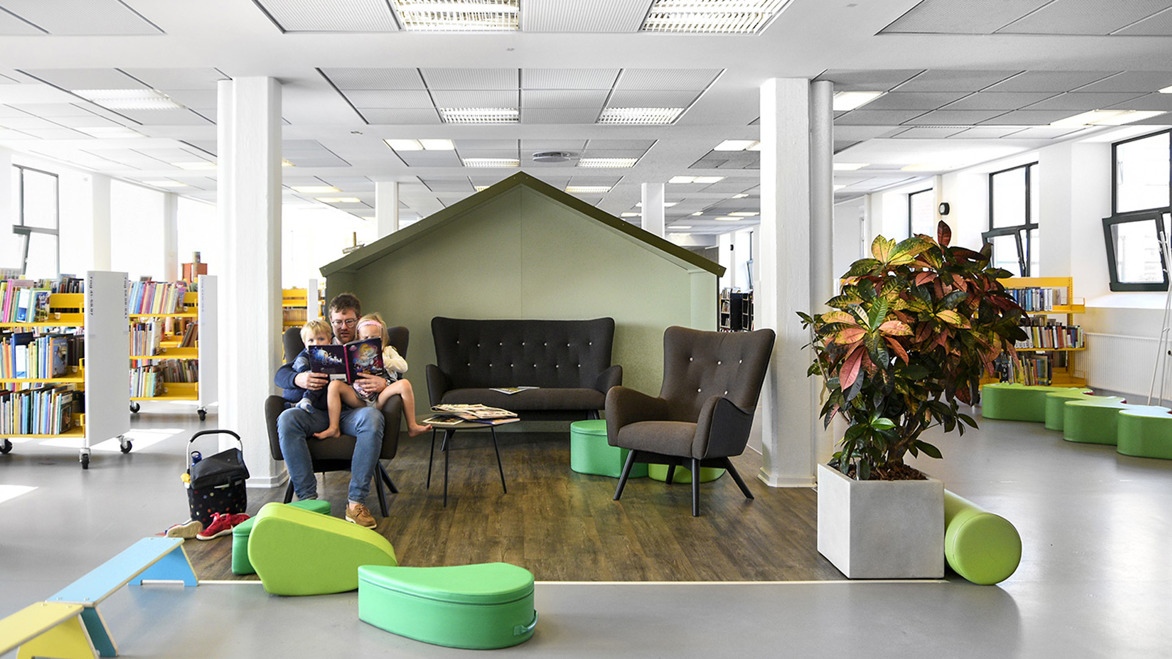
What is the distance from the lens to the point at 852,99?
732 cm

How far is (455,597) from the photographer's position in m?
3.04

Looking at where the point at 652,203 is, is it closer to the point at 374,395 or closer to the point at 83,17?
the point at 374,395

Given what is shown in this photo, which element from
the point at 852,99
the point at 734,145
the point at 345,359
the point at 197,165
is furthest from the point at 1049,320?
the point at 197,165

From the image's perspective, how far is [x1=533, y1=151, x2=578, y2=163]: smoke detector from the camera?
33.9ft

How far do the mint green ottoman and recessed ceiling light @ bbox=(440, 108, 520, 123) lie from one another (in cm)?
333

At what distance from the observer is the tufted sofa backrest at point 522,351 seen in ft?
24.5

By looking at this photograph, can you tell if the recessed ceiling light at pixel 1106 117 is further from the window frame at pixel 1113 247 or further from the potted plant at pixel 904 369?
the potted plant at pixel 904 369

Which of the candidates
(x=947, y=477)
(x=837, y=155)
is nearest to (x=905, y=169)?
(x=837, y=155)

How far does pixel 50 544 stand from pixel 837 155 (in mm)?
9462

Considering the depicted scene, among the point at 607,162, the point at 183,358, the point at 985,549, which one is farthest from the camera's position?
the point at 607,162

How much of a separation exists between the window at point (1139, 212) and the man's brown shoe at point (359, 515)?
9935 millimetres

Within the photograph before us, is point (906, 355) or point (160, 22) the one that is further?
point (160, 22)

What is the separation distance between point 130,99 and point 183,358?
3386 millimetres

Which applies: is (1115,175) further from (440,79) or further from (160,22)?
(160,22)
